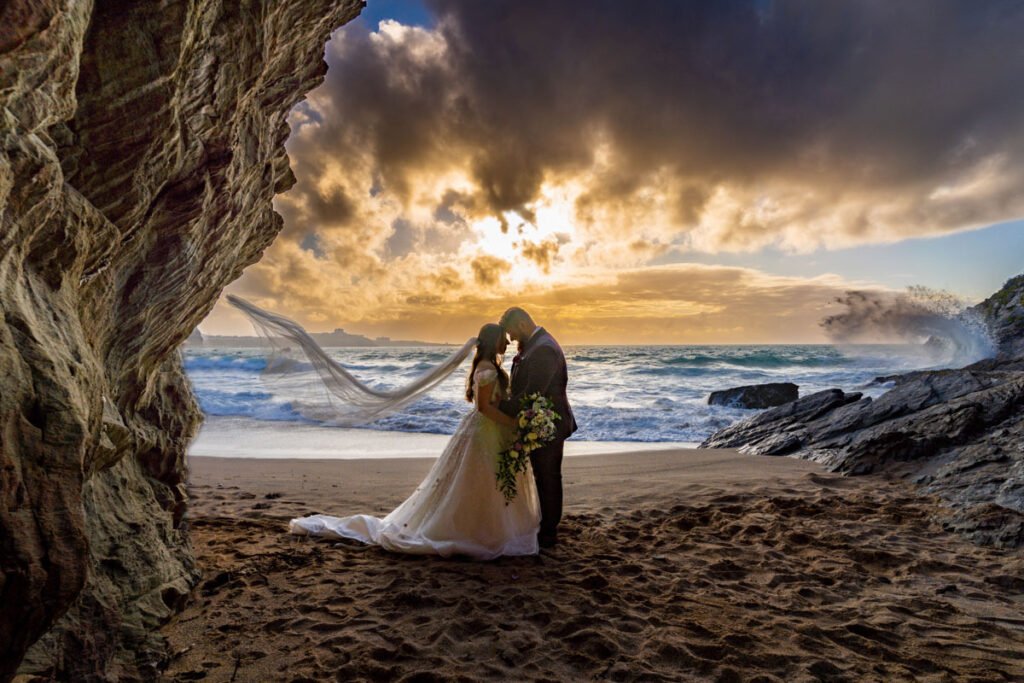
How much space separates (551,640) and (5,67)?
12.9 feet

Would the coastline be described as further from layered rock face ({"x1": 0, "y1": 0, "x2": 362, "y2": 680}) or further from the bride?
layered rock face ({"x1": 0, "y1": 0, "x2": 362, "y2": 680})

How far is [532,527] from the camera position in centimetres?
545

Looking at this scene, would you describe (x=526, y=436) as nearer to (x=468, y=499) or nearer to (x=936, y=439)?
(x=468, y=499)

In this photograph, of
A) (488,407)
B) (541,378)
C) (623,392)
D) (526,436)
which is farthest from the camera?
A: (623,392)

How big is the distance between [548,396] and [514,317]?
35.5 inches

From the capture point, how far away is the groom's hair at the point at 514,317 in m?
5.72

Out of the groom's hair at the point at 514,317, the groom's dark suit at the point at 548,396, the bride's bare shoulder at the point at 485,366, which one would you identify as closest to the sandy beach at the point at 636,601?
the groom's dark suit at the point at 548,396

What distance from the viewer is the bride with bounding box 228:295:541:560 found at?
523 cm

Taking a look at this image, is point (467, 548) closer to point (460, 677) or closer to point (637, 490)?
point (460, 677)

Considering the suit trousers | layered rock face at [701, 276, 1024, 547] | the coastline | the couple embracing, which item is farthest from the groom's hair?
the coastline

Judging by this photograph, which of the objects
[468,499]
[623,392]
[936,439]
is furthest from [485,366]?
[623,392]

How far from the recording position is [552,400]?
5.56 meters

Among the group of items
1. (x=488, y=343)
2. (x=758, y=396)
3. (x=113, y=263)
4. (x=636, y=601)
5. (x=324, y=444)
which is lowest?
(x=324, y=444)

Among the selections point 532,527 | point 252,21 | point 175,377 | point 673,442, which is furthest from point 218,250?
point 673,442
